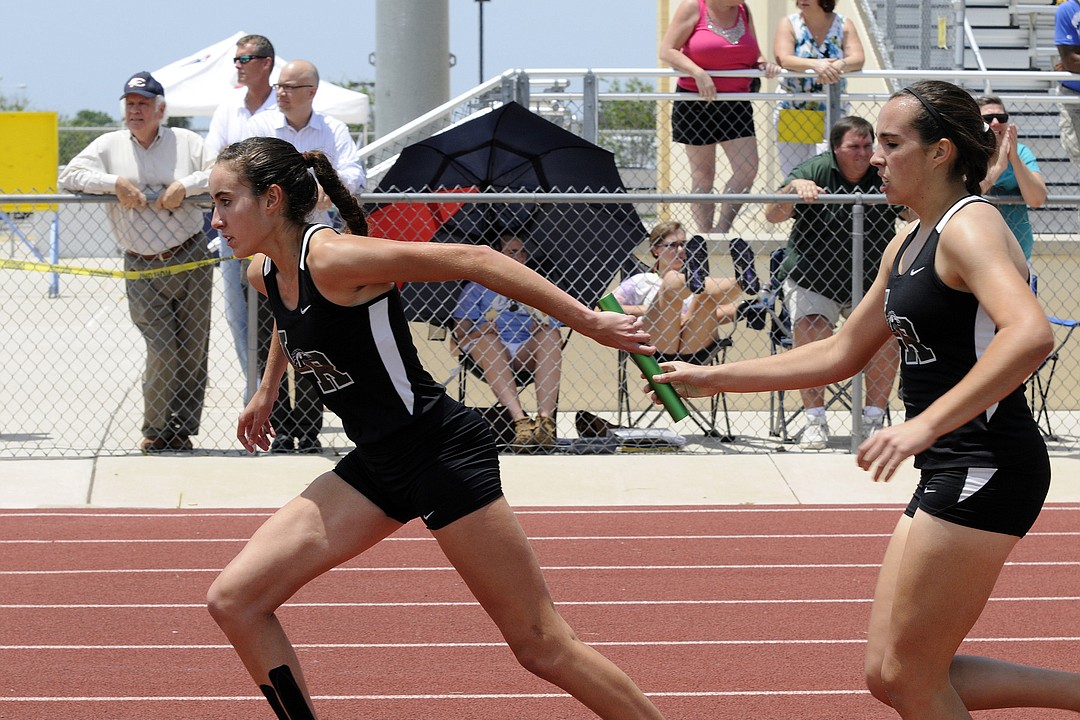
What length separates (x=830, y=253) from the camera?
9273 millimetres

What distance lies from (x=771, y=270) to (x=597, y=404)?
6.86ft

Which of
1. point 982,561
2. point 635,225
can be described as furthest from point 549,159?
point 982,561

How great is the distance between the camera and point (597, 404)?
11.2 meters

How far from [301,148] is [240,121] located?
0.58 meters

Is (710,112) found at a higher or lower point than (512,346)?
higher

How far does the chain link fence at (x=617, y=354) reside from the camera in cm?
934

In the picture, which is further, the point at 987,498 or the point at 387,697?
the point at 387,697

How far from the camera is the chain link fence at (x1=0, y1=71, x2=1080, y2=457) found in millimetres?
9344

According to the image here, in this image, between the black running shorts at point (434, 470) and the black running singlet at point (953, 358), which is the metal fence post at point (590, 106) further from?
the black running singlet at point (953, 358)

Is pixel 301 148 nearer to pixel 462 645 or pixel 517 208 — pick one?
pixel 517 208

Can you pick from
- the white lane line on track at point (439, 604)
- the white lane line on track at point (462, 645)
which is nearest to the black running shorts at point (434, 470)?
the white lane line on track at point (462, 645)

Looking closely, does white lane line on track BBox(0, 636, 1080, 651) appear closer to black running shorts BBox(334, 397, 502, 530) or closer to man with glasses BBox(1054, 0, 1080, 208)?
black running shorts BBox(334, 397, 502, 530)

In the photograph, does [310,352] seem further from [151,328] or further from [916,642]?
[151,328]

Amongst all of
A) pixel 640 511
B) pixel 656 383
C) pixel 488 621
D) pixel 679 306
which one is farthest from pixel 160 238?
pixel 656 383
